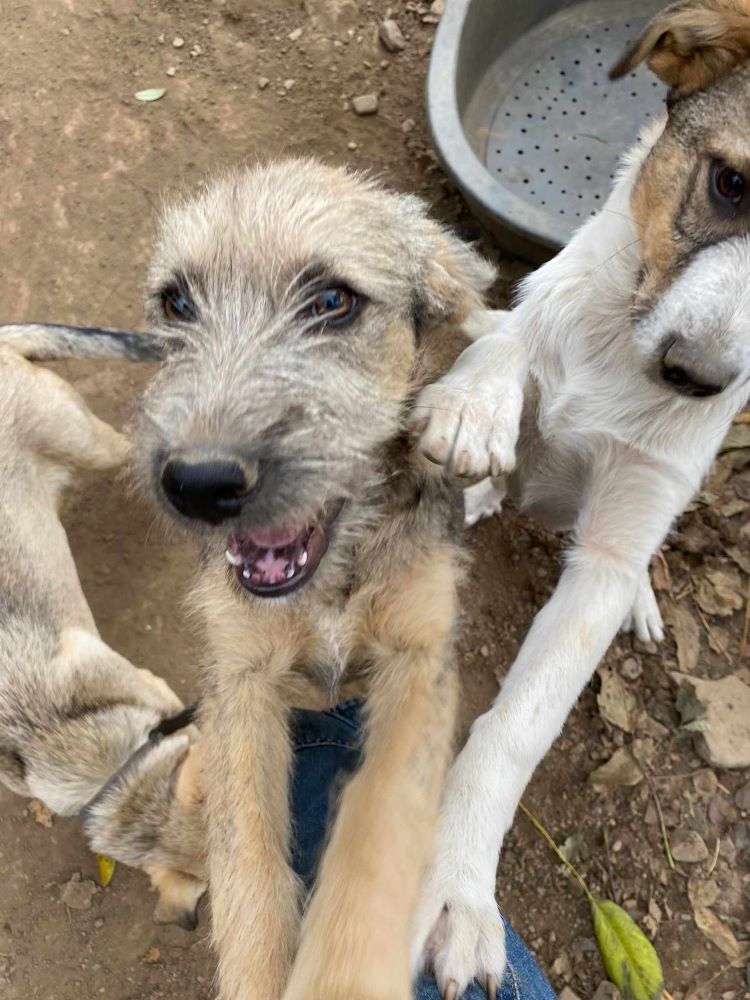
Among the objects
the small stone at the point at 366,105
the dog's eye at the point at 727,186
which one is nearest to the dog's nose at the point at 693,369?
the dog's eye at the point at 727,186

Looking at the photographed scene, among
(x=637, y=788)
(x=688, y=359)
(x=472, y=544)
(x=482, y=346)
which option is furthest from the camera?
(x=472, y=544)

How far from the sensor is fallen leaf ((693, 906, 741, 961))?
11.8 ft

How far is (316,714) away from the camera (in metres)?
3.74

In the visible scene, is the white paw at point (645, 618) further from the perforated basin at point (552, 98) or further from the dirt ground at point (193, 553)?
the perforated basin at point (552, 98)

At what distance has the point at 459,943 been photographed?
262 cm

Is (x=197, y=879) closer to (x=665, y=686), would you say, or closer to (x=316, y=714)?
(x=316, y=714)

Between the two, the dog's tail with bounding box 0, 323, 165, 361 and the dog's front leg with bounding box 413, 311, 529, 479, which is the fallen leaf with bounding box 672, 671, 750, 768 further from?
the dog's tail with bounding box 0, 323, 165, 361

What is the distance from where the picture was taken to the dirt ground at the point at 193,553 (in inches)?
149

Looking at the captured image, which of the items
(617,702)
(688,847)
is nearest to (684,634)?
(617,702)

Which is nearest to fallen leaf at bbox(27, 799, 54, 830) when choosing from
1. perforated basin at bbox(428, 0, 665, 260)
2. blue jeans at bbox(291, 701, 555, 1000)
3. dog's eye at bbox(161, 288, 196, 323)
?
blue jeans at bbox(291, 701, 555, 1000)

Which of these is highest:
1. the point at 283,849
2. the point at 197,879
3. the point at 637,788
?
the point at 283,849

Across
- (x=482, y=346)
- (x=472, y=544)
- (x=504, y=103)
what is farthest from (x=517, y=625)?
(x=504, y=103)

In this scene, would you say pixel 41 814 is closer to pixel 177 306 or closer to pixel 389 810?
pixel 389 810

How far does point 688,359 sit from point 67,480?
352 centimetres
